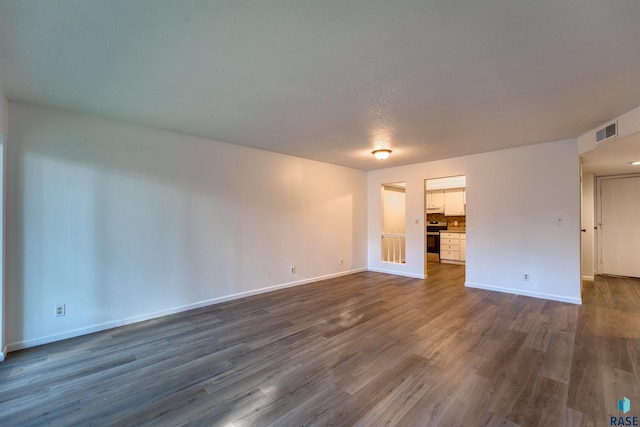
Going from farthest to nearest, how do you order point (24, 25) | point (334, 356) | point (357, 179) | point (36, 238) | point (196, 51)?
point (357, 179)
point (36, 238)
point (334, 356)
point (196, 51)
point (24, 25)

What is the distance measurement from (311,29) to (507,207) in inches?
180

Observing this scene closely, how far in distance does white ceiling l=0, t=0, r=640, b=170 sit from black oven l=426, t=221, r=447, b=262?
16.8 ft

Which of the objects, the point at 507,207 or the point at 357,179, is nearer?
the point at 507,207

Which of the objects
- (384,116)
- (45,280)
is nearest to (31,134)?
(45,280)

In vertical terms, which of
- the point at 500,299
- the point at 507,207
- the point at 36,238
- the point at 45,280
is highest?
the point at 507,207

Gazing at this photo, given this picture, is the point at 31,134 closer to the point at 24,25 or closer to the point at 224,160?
the point at 24,25

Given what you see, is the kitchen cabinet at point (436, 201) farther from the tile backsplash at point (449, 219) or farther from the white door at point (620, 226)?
the white door at point (620, 226)

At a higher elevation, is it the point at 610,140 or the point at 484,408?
the point at 610,140

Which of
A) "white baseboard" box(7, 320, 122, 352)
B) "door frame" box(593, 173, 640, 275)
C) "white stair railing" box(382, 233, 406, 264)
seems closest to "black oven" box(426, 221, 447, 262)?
"white stair railing" box(382, 233, 406, 264)

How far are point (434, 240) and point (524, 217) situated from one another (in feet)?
12.7

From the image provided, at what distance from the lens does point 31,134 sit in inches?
110

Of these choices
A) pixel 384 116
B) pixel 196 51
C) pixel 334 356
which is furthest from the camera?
pixel 384 116

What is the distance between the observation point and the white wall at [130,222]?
277 cm

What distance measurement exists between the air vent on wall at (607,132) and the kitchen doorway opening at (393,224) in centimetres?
335
